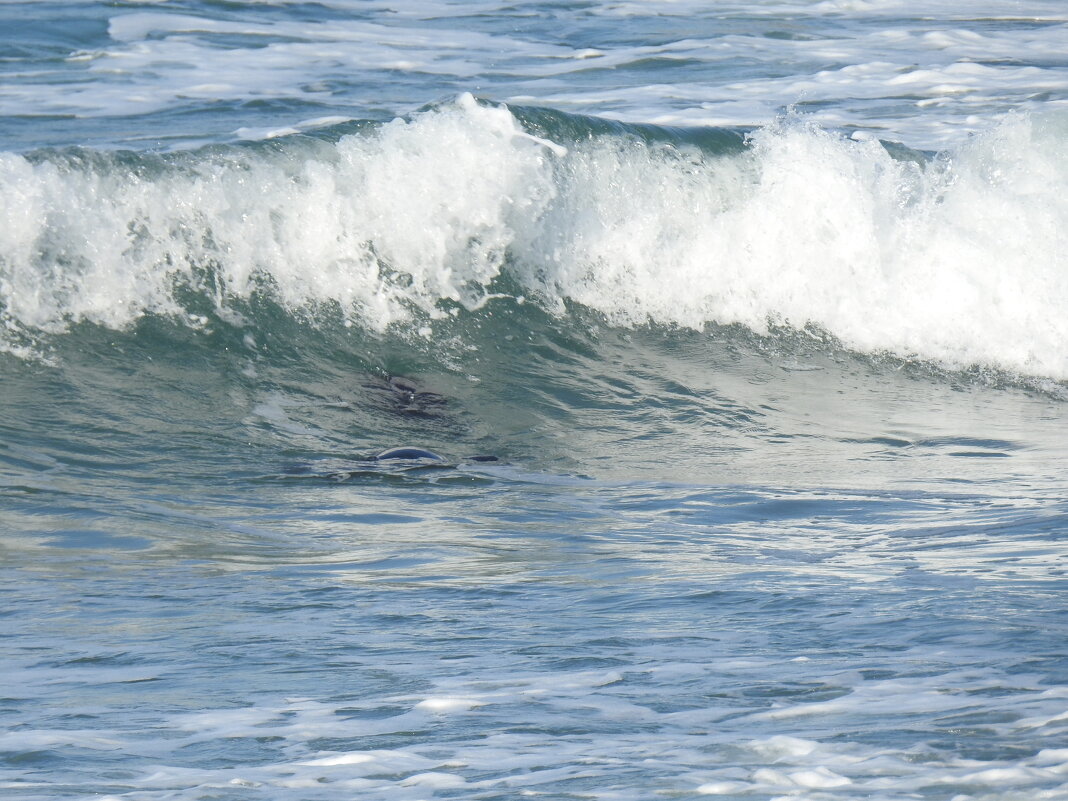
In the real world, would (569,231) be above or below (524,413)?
above

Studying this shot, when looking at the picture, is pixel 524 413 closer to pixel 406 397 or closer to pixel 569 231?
pixel 406 397

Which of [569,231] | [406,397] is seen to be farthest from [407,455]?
[569,231]

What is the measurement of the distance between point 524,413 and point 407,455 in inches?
53.3

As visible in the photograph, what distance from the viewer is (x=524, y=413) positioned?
24.6 feet

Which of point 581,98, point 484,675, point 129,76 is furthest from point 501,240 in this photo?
point 484,675

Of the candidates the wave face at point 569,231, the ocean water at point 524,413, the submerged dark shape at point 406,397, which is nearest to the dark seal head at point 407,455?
the ocean water at point 524,413

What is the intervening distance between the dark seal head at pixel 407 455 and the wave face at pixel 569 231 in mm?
2077

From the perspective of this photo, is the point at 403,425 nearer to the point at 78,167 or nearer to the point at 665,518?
the point at 665,518

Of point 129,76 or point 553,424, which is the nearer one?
point 553,424

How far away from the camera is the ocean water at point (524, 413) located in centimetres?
296

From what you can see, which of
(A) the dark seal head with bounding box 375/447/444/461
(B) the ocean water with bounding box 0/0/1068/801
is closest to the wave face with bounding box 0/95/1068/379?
(B) the ocean water with bounding box 0/0/1068/801

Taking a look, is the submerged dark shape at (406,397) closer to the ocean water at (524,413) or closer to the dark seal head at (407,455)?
the ocean water at (524,413)

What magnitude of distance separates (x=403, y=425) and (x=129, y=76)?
6.64 metres

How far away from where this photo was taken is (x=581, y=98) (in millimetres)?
11938
